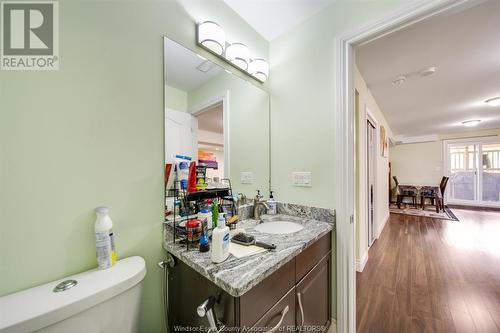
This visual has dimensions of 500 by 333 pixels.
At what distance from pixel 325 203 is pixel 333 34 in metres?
1.17

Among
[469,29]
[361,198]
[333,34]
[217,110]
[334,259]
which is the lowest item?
[334,259]

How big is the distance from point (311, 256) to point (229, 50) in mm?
1422

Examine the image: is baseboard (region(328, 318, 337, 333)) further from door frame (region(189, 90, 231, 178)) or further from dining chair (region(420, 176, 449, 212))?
dining chair (region(420, 176, 449, 212))

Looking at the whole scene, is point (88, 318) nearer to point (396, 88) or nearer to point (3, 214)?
point (3, 214)

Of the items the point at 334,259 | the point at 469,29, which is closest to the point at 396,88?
the point at 469,29

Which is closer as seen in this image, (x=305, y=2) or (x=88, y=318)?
(x=88, y=318)

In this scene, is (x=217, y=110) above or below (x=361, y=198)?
above

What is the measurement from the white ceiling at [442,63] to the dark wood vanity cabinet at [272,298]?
58.8 inches

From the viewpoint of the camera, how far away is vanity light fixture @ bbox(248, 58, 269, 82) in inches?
57.9

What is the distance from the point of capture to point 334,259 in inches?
49.9

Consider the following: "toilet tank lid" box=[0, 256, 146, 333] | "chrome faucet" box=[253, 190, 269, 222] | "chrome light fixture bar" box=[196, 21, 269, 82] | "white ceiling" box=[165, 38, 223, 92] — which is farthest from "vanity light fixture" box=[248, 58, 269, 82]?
"toilet tank lid" box=[0, 256, 146, 333]

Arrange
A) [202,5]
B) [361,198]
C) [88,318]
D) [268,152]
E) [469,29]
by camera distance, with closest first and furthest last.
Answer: [88,318] < [202,5] < [469,29] < [268,152] < [361,198]

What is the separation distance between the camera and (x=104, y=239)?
727 mm

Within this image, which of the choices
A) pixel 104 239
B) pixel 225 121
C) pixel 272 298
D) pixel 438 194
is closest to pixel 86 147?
pixel 104 239
